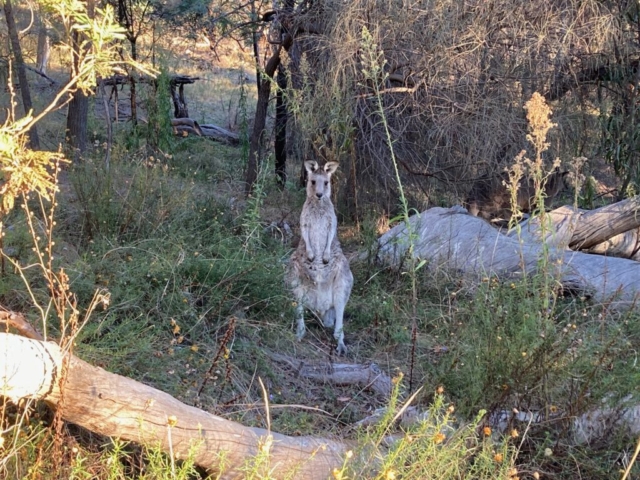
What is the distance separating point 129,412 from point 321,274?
3814 mm

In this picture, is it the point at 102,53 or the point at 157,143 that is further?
the point at 157,143

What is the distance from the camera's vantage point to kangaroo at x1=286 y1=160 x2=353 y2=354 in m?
6.78

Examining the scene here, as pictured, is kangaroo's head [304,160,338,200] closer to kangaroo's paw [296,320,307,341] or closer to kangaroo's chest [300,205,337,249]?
kangaroo's chest [300,205,337,249]

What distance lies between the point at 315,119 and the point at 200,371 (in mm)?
5003

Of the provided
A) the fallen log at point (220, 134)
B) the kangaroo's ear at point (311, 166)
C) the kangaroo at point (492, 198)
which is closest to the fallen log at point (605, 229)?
the kangaroo at point (492, 198)

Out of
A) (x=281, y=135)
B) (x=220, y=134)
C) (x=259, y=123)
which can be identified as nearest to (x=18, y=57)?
(x=259, y=123)

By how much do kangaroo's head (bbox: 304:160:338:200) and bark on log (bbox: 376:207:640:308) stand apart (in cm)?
89

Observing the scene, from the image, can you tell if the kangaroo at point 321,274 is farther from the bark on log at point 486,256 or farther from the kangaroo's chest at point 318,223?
the bark on log at point 486,256

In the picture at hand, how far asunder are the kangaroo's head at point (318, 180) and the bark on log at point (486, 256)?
885mm

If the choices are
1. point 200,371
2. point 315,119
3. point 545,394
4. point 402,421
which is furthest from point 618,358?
point 315,119

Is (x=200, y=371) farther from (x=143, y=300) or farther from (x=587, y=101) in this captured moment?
(x=587, y=101)

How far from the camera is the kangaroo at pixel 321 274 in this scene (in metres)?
6.78

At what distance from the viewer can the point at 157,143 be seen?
38.9 feet

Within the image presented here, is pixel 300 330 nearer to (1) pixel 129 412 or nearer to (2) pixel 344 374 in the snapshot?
(2) pixel 344 374
